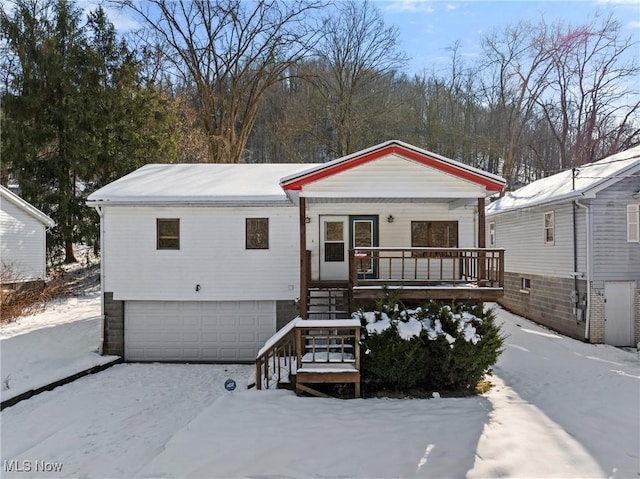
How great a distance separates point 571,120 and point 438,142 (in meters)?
9.03

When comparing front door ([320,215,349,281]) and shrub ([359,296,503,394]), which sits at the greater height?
front door ([320,215,349,281])

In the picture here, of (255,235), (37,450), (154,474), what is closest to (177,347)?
(255,235)

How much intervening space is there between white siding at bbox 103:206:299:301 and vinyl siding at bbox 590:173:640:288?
9676mm

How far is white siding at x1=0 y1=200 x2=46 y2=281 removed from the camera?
18562 mm

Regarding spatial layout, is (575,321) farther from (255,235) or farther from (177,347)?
(177,347)

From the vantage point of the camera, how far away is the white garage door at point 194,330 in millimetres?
12477

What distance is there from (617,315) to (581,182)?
4.58 metres

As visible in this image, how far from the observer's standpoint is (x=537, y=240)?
1628cm

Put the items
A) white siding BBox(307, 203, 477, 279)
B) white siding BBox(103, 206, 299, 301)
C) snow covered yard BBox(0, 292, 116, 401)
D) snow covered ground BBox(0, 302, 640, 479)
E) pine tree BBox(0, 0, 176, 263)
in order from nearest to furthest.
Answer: snow covered ground BBox(0, 302, 640, 479)
snow covered yard BBox(0, 292, 116, 401)
white siding BBox(307, 203, 477, 279)
white siding BBox(103, 206, 299, 301)
pine tree BBox(0, 0, 176, 263)

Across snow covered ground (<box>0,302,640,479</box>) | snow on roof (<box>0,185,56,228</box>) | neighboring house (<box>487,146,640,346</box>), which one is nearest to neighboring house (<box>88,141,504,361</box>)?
snow covered ground (<box>0,302,640,479</box>)

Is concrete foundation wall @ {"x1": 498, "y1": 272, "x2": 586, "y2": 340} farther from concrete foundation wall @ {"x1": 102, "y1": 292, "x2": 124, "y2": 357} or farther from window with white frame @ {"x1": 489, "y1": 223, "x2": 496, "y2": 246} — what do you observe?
concrete foundation wall @ {"x1": 102, "y1": 292, "x2": 124, "y2": 357}

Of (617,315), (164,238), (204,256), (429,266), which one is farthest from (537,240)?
(164,238)

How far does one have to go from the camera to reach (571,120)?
94.9 ft

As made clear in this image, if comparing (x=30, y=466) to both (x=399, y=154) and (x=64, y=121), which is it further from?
(x=64, y=121)
